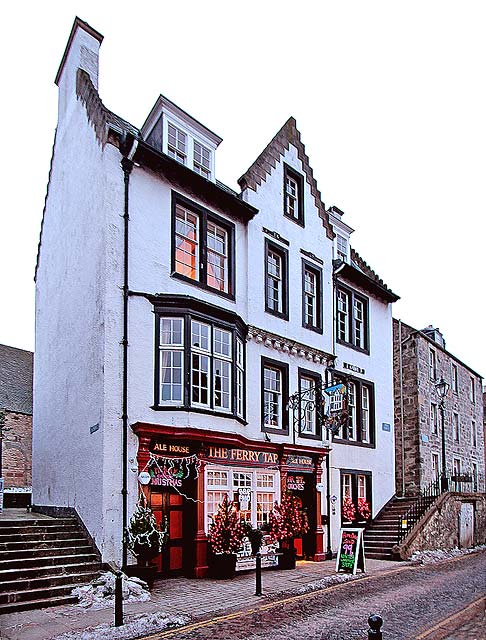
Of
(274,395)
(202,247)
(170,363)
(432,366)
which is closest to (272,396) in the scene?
(274,395)

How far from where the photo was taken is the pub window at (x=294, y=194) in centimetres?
2231

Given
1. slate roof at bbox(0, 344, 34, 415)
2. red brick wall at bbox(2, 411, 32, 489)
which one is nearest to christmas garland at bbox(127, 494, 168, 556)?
red brick wall at bbox(2, 411, 32, 489)

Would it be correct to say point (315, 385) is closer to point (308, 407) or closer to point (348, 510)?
point (308, 407)

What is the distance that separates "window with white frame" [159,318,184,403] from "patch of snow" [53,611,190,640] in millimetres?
5571

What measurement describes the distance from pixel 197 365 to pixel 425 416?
720 inches

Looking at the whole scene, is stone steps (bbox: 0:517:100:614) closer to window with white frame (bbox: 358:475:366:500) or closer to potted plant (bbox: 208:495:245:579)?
potted plant (bbox: 208:495:245:579)

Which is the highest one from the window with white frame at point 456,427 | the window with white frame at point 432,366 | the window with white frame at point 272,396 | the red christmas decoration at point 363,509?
the window with white frame at point 432,366

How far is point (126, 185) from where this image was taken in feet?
53.5

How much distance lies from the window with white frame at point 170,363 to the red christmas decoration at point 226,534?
3.03 meters

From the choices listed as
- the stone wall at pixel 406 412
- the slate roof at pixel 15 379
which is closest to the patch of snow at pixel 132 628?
A: the stone wall at pixel 406 412

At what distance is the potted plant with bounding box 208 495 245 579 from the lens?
1606 centimetres

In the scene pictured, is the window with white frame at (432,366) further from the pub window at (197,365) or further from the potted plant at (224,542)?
the potted plant at (224,542)

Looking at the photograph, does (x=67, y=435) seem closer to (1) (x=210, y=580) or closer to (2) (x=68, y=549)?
(2) (x=68, y=549)

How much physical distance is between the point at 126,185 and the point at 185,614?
967 centimetres
